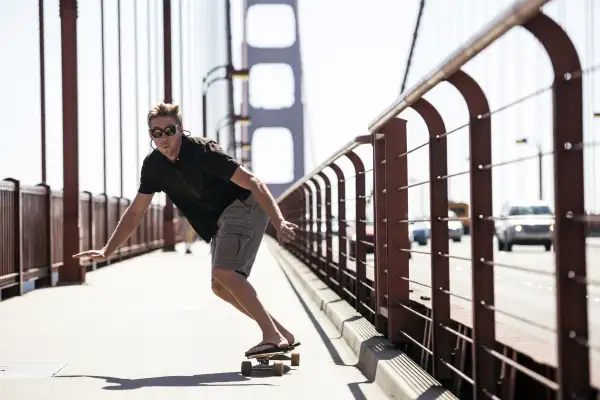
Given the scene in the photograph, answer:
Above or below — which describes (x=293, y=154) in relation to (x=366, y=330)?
above

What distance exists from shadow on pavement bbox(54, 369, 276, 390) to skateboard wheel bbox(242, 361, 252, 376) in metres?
0.03

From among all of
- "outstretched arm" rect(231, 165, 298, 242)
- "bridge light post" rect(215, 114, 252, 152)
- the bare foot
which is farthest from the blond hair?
"bridge light post" rect(215, 114, 252, 152)

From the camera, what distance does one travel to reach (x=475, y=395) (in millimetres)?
3586

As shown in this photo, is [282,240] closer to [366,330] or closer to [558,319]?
[366,330]

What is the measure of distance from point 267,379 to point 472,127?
1998 millimetres

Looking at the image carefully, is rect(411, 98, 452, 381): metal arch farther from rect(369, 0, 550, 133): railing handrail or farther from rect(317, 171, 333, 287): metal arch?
rect(317, 171, 333, 287): metal arch

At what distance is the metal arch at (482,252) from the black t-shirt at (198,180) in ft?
6.24

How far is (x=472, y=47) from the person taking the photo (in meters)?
3.53

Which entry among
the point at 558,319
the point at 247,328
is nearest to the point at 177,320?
the point at 247,328

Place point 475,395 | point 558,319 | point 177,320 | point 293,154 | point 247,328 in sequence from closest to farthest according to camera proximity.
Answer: point 558,319 → point 475,395 → point 247,328 → point 177,320 → point 293,154

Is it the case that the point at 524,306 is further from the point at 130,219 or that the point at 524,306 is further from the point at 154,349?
the point at 130,219

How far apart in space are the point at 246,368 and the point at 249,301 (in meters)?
0.40

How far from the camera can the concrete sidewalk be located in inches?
189

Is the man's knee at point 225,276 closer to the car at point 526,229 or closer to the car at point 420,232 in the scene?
the car at point 526,229
